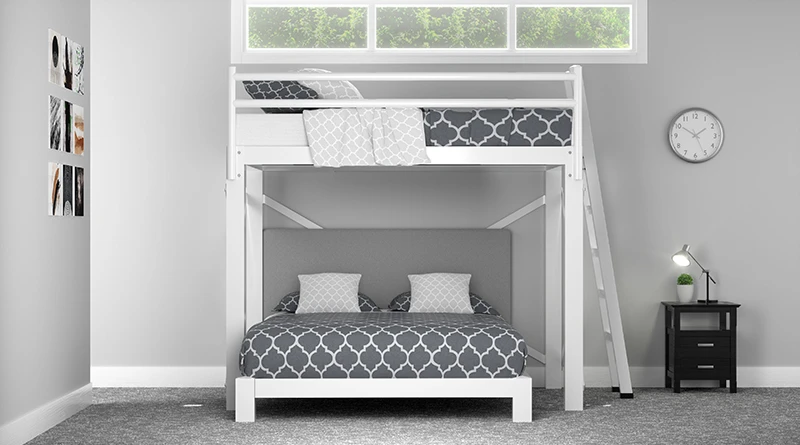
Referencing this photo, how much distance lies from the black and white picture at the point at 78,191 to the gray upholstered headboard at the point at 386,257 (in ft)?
4.54

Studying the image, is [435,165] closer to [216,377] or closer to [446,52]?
[446,52]

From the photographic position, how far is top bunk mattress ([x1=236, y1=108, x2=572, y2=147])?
5.10m

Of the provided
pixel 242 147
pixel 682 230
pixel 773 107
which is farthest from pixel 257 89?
pixel 773 107

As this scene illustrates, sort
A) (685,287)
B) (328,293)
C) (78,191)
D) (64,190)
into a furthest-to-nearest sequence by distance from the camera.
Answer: (685,287) → (328,293) → (78,191) → (64,190)

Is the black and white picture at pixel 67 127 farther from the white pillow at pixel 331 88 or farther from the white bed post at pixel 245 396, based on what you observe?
the white bed post at pixel 245 396

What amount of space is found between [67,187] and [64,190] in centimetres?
→ 5

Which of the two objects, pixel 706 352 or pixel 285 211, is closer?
pixel 706 352

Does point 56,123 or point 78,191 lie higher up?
point 56,123

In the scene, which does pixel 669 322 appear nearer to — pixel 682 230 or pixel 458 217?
pixel 682 230

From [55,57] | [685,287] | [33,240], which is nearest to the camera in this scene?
[33,240]

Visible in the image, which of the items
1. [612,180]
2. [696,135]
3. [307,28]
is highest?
[307,28]

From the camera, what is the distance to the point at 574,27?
6430 mm

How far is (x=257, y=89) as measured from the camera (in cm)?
523

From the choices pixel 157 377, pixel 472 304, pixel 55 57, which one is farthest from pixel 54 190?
pixel 472 304
